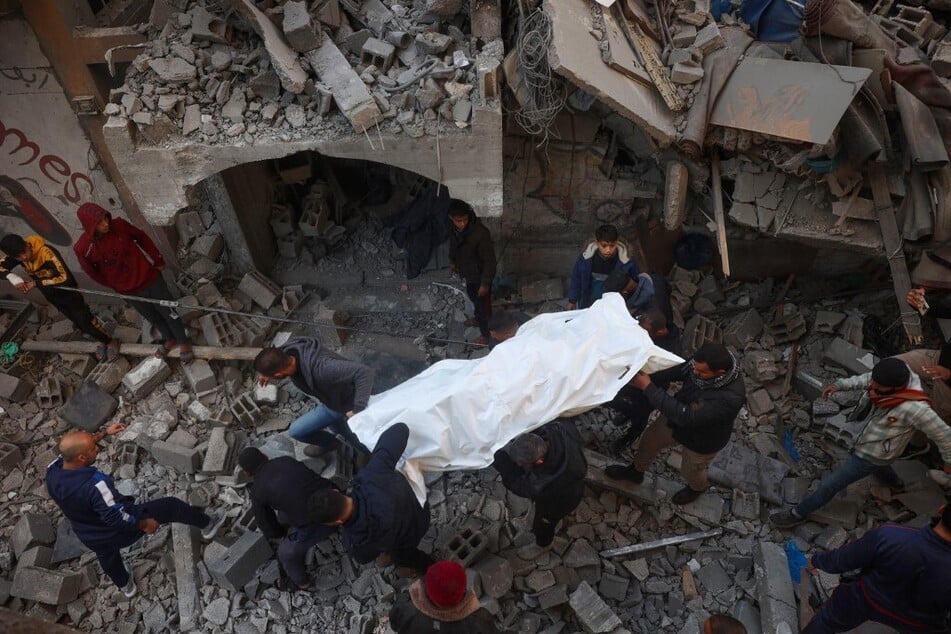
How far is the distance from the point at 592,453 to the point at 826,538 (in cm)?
203

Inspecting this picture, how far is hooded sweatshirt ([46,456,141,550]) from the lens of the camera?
4.22 m

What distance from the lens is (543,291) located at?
7074 millimetres

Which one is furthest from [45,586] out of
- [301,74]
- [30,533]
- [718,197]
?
[718,197]

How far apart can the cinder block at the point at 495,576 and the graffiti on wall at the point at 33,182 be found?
6.09m

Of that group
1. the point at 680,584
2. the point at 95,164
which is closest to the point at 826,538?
the point at 680,584

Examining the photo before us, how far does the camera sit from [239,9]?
16.7 feet

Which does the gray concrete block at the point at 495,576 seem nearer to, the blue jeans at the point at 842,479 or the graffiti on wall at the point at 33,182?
the blue jeans at the point at 842,479

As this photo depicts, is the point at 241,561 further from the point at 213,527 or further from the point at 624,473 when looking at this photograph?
the point at 624,473

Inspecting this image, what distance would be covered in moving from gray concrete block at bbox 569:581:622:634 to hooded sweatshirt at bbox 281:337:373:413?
2.16 m

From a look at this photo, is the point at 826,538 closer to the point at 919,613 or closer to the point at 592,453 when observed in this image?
the point at 919,613

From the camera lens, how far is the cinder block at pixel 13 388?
6516 mm

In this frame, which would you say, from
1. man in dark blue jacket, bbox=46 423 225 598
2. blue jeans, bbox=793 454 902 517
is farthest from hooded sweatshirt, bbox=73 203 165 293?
blue jeans, bbox=793 454 902 517

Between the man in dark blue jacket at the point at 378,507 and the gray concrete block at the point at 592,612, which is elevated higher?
the man in dark blue jacket at the point at 378,507

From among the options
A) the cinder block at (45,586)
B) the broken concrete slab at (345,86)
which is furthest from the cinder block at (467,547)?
the broken concrete slab at (345,86)
